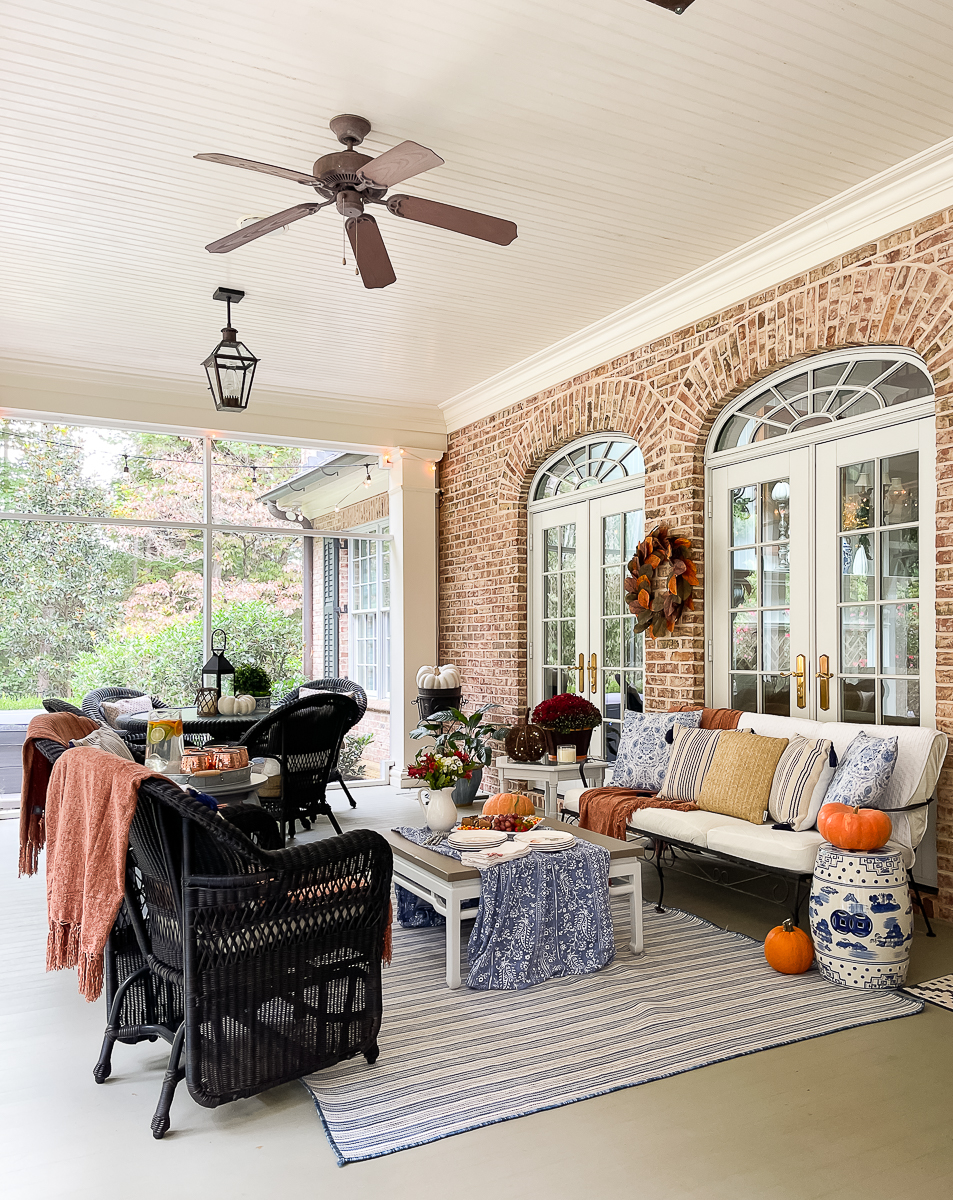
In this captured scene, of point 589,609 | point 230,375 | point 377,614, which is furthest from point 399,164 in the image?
point 377,614

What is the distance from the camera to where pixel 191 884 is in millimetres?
2357

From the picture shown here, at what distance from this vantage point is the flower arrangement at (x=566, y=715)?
18.7 feet

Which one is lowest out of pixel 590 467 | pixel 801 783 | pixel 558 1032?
pixel 558 1032

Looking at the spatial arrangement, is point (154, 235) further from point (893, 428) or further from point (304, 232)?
point (893, 428)

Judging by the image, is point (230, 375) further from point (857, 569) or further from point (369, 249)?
point (857, 569)

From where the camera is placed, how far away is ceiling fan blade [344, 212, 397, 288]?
3.42 meters

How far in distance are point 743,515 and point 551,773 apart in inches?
76.5

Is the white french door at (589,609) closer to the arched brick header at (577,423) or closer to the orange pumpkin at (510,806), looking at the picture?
the arched brick header at (577,423)

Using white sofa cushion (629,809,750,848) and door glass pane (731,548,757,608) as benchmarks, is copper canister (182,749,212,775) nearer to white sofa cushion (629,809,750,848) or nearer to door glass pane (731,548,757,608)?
white sofa cushion (629,809,750,848)

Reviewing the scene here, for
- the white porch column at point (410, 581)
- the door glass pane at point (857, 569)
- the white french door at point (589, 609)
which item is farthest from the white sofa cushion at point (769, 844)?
the white porch column at point (410, 581)

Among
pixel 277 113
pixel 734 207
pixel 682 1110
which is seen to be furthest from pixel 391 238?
pixel 682 1110

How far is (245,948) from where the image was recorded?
94.8 inches

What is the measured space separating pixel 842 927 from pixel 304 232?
4006 mm

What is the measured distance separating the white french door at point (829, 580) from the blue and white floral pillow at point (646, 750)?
0.47 meters
